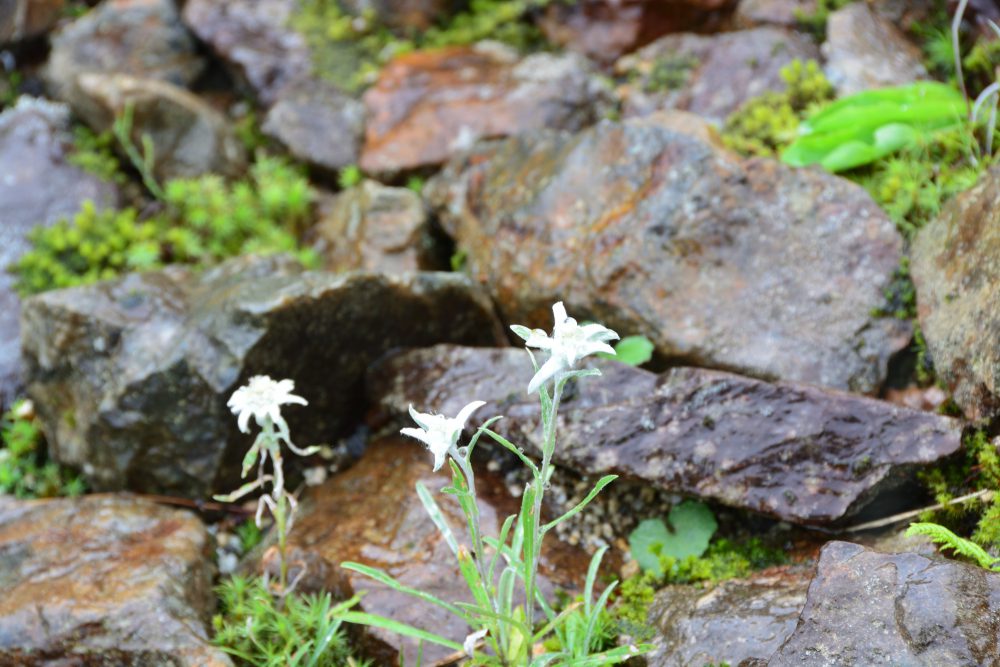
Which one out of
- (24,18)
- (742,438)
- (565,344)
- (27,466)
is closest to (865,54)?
(742,438)

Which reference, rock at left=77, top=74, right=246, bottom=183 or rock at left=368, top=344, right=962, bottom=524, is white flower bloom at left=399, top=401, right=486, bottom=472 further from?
rock at left=77, top=74, right=246, bottom=183

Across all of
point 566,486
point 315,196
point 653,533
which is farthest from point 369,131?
point 653,533

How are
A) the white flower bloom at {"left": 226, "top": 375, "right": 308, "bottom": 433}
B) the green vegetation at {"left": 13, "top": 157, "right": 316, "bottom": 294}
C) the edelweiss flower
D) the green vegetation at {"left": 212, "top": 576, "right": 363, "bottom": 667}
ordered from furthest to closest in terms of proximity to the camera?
the green vegetation at {"left": 13, "top": 157, "right": 316, "bottom": 294}
the green vegetation at {"left": 212, "top": 576, "right": 363, "bottom": 667}
the white flower bloom at {"left": 226, "top": 375, "right": 308, "bottom": 433}
the edelweiss flower

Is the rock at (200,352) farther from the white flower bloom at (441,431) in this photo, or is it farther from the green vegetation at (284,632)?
the white flower bloom at (441,431)

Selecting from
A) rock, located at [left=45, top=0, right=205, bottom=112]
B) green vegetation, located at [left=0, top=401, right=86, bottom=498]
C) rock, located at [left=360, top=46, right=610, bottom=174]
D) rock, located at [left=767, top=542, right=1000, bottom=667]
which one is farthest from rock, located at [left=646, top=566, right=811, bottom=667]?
rock, located at [left=45, top=0, right=205, bottom=112]

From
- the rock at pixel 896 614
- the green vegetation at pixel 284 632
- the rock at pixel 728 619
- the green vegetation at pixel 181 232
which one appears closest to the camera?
the rock at pixel 896 614

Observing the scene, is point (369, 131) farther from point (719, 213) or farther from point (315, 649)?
point (315, 649)

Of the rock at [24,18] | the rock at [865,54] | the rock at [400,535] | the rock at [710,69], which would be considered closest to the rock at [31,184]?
the rock at [24,18]
